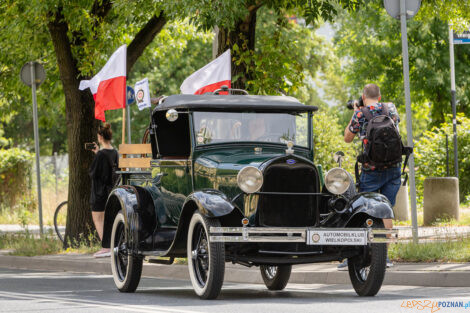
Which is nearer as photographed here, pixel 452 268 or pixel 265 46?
pixel 452 268

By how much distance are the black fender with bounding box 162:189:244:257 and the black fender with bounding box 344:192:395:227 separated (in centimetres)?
105

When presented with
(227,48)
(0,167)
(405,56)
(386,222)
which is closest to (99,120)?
(227,48)

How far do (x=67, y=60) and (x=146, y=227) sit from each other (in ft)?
21.6

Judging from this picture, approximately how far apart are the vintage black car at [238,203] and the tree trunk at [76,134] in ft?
16.5

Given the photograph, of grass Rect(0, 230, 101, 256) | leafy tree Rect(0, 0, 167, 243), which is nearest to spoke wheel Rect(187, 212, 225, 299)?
grass Rect(0, 230, 101, 256)

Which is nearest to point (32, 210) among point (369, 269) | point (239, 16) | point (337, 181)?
point (239, 16)

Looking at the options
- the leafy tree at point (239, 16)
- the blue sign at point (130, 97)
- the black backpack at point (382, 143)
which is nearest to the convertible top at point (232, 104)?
the black backpack at point (382, 143)

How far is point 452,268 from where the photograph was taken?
9250 millimetres

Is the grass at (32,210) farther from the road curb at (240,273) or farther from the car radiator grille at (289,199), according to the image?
the car radiator grille at (289,199)

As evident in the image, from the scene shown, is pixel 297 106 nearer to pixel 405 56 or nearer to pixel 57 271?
pixel 405 56

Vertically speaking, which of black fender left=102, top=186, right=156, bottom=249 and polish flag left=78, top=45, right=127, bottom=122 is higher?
polish flag left=78, top=45, right=127, bottom=122

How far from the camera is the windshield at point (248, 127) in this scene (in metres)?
9.34

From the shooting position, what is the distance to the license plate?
7.89 meters

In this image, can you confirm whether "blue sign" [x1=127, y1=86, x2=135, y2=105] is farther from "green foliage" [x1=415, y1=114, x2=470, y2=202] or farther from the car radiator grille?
the car radiator grille
